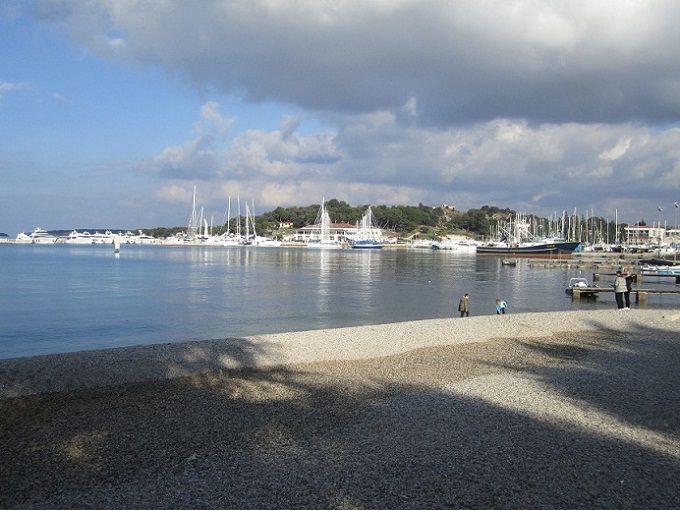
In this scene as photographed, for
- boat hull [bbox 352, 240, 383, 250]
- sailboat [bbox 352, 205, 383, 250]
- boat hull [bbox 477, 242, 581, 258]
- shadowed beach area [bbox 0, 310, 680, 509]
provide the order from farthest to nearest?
sailboat [bbox 352, 205, 383, 250], boat hull [bbox 352, 240, 383, 250], boat hull [bbox 477, 242, 581, 258], shadowed beach area [bbox 0, 310, 680, 509]

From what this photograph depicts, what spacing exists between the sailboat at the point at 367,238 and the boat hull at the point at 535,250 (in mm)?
44829

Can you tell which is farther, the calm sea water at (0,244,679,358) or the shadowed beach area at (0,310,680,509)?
the calm sea water at (0,244,679,358)

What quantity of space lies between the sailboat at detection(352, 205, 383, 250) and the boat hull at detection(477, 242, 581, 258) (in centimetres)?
4483

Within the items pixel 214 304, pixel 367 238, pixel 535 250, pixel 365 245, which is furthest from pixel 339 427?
pixel 367 238

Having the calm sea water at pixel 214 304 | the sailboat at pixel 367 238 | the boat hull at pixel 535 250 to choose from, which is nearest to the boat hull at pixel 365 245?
the sailboat at pixel 367 238

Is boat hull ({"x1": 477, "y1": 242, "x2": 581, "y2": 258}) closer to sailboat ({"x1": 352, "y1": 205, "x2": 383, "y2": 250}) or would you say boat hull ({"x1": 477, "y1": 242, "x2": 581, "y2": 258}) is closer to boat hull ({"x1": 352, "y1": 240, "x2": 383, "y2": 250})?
boat hull ({"x1": 352, "y1": 240, "x2": 383, "y2": 250})

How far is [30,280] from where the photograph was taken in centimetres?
4691

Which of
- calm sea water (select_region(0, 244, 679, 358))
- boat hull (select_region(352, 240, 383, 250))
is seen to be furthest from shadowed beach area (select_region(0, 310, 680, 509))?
boat hull (select_region(352, 240, 383, 250))

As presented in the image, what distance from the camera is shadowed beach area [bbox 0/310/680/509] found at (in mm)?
5613

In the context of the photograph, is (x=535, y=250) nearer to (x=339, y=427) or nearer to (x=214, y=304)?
(x=214, y=304)

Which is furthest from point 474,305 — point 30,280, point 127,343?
point 30,280

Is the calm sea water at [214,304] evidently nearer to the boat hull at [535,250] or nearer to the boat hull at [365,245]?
the boat hull at [535,250]

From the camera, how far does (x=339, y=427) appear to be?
767 cm

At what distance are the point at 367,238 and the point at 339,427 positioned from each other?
551 feet
